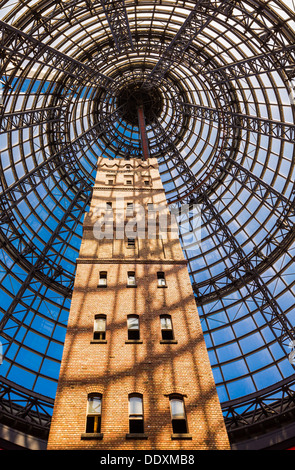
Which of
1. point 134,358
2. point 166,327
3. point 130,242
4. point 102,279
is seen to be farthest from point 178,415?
point 130,242

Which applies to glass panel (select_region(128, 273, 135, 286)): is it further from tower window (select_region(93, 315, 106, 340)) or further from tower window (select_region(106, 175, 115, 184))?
tower window (select_region(106, 175, 115, 184))

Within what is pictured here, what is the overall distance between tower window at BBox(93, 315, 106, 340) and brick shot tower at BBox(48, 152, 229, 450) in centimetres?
5

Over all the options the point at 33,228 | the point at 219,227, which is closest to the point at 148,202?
the point at 219,227

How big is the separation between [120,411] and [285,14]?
75.9 ft

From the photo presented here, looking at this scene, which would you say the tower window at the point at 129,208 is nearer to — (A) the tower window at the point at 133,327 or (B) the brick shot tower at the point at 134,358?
Result: (B) the brick shot tower at the point at 134,358

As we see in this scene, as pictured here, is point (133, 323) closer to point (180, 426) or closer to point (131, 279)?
point (131, 279)

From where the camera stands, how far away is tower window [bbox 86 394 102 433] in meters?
13.6

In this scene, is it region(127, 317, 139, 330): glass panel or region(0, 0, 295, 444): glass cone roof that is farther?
region(0, 0, 295, 444): glass cone roof

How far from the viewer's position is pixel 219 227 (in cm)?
3691

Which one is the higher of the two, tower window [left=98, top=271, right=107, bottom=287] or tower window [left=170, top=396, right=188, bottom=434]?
tower window [left=98, top=271, right=107, bottom=287]

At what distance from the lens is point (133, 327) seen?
59.1ft

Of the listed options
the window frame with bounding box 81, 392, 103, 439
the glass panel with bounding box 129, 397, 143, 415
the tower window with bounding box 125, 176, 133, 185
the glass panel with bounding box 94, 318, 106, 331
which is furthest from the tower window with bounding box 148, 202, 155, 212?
the window frame with bounding box 81, 392, 103, 439

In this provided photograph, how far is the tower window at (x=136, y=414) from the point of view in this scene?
44.9ft

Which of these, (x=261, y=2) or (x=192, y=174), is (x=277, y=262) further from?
(x=261, y=2)
